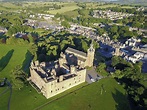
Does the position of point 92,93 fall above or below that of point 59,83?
below

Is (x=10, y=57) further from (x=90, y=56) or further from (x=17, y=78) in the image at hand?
(x=90, y=56)

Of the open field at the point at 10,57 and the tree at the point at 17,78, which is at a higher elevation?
the tree at the point at 17,78

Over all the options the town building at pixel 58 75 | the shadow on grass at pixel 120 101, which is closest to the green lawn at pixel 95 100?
the shadow on grass at pixel 120 101

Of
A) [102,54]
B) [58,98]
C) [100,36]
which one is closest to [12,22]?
[100,36]

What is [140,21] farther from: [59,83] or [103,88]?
[59,83]

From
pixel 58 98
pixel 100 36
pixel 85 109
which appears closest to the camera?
pixel 85 109

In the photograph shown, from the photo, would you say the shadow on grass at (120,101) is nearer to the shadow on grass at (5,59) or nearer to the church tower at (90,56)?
the church tower at (90,56)
